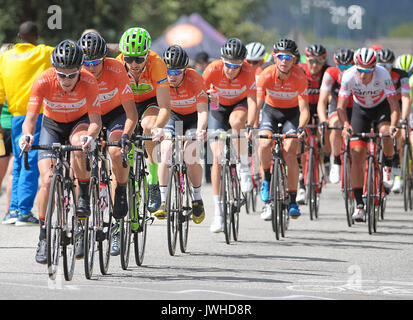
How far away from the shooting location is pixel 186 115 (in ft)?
38.9

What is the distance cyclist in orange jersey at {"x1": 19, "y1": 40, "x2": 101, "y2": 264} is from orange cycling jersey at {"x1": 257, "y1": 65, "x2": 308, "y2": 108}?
14.2ft

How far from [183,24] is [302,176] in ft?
55.2

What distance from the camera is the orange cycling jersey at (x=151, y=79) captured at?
1062 cm

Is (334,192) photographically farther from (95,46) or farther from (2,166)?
(95,46)

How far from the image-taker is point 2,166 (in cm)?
1279

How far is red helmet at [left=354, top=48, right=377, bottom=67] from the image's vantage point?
12.8 metres

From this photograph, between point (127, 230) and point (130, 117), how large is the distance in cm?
103

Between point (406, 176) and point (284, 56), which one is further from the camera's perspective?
point (406, 176)

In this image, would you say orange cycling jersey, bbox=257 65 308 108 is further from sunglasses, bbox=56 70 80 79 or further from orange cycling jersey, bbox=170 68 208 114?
sunglasses, bbox=56 70 80 79

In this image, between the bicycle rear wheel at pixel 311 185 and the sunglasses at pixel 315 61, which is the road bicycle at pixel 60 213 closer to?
the bicycle rear wheel at pixel 311 185

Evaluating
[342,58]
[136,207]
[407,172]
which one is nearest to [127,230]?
[136,207]

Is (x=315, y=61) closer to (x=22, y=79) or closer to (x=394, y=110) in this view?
(x=394, y=110)

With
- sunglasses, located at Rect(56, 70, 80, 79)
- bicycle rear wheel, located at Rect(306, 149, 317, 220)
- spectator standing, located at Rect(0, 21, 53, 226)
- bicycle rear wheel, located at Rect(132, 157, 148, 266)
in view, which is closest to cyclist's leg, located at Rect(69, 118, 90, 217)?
sunglasses, located at Rect(56, 70, 80, 79)
